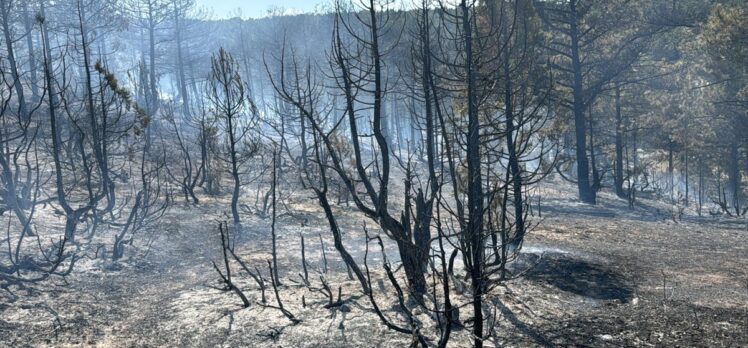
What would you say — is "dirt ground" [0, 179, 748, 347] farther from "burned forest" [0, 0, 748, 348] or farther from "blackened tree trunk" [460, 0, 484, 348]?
"blackened tree trunk" [460, 0, 484, 348]

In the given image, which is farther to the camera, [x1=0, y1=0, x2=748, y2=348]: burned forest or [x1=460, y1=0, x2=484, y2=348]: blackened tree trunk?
[x1=0, y1=0, x2=748, y2=348]: burned forest

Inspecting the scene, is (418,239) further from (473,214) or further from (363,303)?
(473,214)

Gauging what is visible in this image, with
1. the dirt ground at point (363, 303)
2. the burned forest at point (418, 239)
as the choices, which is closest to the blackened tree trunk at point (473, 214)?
the burned forest at point (418, 239)

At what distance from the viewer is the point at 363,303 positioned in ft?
24.8

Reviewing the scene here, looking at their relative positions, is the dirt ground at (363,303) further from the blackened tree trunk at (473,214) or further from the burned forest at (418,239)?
the blackened tree trunk at (473,214)

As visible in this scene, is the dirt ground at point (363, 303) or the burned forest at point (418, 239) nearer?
the burned forest at point (418, 239)

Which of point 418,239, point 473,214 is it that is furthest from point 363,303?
point 473,214

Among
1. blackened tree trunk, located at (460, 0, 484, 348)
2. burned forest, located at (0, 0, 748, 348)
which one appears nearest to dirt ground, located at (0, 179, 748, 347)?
burned forest, located at (0, 0, 748, 348)

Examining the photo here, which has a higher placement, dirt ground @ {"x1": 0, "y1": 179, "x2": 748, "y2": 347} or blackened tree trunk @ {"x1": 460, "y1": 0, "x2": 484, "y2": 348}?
blackened tree trunk @ {"x1": 460, "y1": 0, "x2": 484, "y2": 348}

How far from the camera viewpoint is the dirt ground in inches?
252

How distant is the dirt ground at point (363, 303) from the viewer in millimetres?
6398

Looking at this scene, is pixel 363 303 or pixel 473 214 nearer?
pixel 473 214

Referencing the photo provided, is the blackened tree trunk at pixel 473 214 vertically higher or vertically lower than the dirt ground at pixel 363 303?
higher

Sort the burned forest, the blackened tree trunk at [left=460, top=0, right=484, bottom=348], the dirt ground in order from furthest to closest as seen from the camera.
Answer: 1. the dirt ground
2. the burned forest
3. the blackened tree trunk at [left=460, top=0, right=484, bottom=348]
